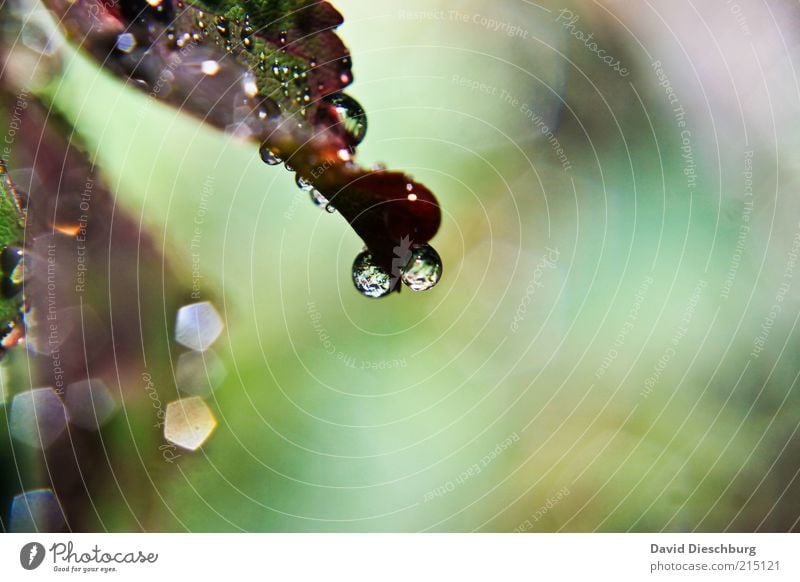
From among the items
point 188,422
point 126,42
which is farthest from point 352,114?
point 188,422

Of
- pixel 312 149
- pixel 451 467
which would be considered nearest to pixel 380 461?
pixel 451 467

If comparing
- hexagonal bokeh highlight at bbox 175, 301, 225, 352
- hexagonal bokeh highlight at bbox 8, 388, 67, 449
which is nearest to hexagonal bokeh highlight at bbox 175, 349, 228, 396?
hexagonal bokeh highlight at bbox 175, 301, 225, 352

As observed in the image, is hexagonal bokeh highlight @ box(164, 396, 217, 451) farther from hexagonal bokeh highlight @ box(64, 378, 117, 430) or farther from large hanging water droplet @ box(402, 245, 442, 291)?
large hanging water droplet @ box(402, 245, 442, 291)

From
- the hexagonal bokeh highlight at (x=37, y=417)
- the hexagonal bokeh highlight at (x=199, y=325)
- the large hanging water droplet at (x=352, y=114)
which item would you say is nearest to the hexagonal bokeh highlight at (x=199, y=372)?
the hexagonal bokeh highlight at (x=199, y=325)

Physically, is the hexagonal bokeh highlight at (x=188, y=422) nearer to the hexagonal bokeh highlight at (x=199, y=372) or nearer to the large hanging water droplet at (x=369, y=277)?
the hexagonal bokeh highlight at (x=199, y=372)
